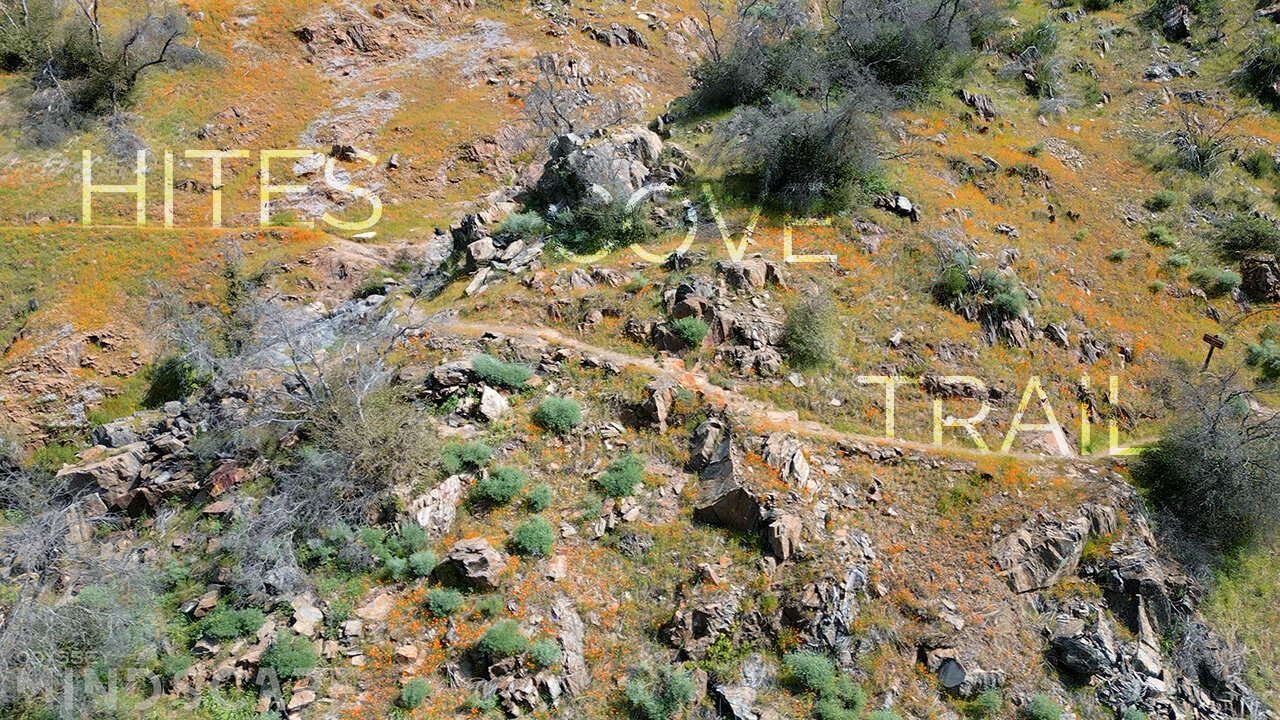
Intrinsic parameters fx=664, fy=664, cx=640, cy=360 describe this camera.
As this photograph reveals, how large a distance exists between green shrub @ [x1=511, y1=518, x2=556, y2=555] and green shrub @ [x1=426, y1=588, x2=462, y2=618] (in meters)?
1.70

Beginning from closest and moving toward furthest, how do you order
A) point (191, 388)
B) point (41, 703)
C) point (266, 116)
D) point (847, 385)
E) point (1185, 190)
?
point (41, 703) → point (847, 385) → point (191, 388) → point (1185, 190) → point (266, 116)

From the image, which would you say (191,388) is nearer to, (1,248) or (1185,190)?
(1,248)

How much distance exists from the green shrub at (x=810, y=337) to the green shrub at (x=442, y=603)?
1130cm

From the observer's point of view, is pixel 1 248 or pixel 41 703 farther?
pixel 1 248

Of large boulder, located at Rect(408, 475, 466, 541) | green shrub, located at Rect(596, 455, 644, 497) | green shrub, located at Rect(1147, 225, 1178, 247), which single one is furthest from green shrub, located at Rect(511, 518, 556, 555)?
green shrub, located at Rect(1147, 225, 1178, 247)

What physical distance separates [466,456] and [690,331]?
294 inches

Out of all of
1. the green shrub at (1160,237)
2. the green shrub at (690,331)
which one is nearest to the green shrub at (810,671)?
the green shrub at (690,331)

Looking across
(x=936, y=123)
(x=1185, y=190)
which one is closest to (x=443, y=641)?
(x=936, y=123)

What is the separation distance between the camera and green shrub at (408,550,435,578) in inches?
557

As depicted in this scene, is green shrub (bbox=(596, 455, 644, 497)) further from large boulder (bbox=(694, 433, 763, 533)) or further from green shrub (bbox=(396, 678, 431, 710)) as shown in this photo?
green shrub (bbox=(396, 678, 431, 710))

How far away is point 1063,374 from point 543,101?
89.6ft

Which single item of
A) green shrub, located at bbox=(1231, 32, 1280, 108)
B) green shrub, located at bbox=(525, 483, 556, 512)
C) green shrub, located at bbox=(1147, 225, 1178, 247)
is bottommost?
green shrub, located at bbox=(525, 483, 556, 512)

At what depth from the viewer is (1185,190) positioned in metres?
29.9

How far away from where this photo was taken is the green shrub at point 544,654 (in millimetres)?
12720
